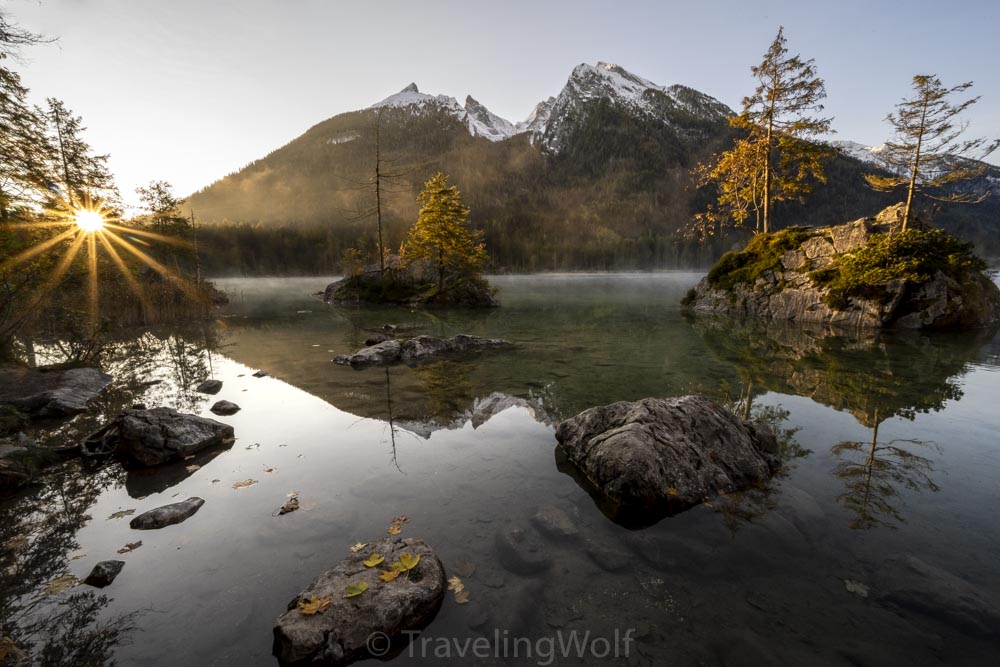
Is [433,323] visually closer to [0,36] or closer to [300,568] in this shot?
[0,36]

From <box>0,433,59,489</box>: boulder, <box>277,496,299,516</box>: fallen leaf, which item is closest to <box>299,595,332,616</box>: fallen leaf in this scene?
<box>277,496,299,516</box>: fallen leaf

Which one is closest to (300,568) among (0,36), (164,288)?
(0,36)

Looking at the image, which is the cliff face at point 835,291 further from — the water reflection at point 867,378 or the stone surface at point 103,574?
the stone surface at point 103,574

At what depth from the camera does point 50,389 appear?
9.88 metres

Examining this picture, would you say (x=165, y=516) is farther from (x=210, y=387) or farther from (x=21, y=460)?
(x=210, y=387)

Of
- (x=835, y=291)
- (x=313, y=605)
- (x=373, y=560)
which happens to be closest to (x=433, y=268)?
(x=835, y=291)

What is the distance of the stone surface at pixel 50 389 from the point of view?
30.2ft

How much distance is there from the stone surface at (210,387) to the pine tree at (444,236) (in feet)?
82.2

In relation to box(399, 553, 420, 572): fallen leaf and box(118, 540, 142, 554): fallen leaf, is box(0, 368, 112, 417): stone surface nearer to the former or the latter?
box(118, 540, 142, 554): fallen leaf

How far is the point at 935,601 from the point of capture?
387 cm

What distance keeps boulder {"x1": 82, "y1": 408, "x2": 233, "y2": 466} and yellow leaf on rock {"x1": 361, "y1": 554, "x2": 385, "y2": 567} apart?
522 centimetres

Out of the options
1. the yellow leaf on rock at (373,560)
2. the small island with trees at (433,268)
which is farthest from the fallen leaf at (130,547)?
the small island with trees at (433,268)

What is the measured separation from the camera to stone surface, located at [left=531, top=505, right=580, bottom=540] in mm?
5004

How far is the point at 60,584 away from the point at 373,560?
3291 mm
